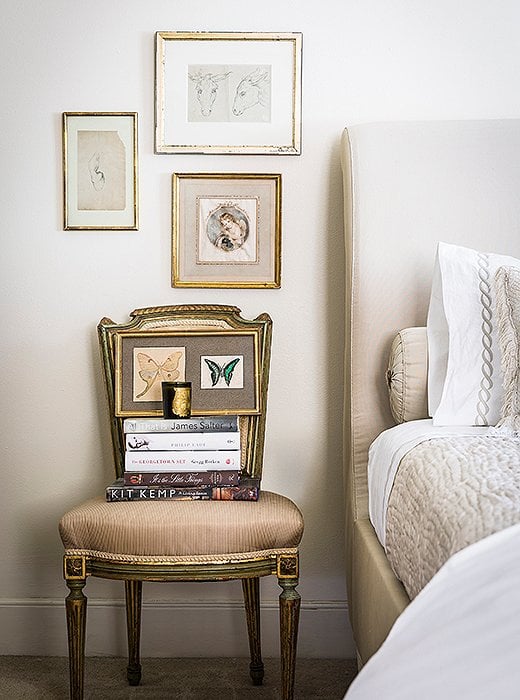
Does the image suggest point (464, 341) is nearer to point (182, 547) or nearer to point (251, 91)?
point (182, 547)

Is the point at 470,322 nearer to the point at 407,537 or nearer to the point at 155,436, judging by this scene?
→ the point at 407,537

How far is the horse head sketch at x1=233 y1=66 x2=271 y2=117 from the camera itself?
2.36 m

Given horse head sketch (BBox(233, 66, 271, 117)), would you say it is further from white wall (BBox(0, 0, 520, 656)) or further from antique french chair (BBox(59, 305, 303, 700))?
antique french chair (BBox(59, 305, 303, 700))

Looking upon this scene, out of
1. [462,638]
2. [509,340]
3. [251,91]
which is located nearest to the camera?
[462,638]

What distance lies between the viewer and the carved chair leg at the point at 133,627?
2.20 metres

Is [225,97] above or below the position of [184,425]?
above

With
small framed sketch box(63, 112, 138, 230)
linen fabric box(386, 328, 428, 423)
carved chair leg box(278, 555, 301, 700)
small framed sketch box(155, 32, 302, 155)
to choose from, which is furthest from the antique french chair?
small framed sketch box(155, 32, 302, 155)

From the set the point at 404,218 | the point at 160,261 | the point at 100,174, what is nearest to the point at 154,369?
the point at 160,261

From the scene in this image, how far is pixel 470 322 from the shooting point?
1904 millimetres

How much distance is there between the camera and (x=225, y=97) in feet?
7.77

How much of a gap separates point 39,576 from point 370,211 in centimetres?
140

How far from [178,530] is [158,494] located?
174mm

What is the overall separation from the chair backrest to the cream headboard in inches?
9.9

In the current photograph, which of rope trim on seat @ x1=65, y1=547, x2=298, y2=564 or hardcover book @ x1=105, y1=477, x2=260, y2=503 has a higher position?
hardcover book @ x1=105, y1=477, x2=260, y2=503
